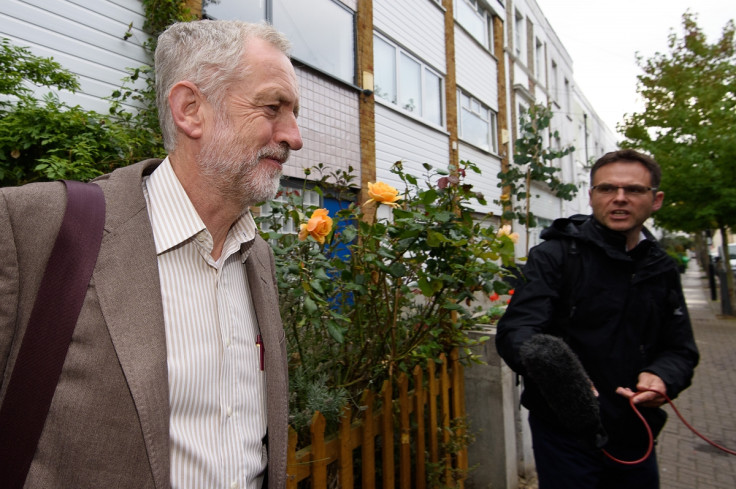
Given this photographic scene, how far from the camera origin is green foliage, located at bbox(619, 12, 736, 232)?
12.0m

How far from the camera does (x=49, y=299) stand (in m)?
0.96

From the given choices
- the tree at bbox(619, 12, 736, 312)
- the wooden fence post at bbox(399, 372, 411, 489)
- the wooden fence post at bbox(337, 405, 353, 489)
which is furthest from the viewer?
the tree at bbox(619, 12, 736, 312)

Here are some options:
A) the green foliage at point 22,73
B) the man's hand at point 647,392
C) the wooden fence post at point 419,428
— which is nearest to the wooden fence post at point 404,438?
the wooden fence post at point 419,428

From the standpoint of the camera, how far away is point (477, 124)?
13.4m

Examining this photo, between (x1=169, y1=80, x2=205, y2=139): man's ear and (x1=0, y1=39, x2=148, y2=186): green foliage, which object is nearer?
(x1=169, y1=80, x2=205, y2=139): man's ear

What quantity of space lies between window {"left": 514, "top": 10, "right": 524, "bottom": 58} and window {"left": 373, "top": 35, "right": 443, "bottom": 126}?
750cm

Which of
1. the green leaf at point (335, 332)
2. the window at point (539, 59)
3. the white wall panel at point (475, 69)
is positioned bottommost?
the green leaf at point (335, 332)

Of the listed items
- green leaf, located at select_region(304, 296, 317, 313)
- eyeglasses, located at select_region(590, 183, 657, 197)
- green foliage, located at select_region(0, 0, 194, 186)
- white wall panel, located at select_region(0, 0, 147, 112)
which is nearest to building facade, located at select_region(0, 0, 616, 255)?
white wall panel, located at select_region(0, 0, 147, 112)

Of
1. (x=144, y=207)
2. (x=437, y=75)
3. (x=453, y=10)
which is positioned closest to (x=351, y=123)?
(x=437, y=75)

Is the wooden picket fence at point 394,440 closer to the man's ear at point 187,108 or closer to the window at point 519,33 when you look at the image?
the man's ear at point 187,108

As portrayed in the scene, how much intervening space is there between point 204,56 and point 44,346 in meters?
0.90

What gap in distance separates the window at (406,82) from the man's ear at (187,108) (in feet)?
25.4

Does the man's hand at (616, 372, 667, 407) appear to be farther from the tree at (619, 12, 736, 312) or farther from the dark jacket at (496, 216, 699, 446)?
the tree at (619, 12, 736, 312)

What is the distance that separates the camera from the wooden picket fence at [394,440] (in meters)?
2.06
